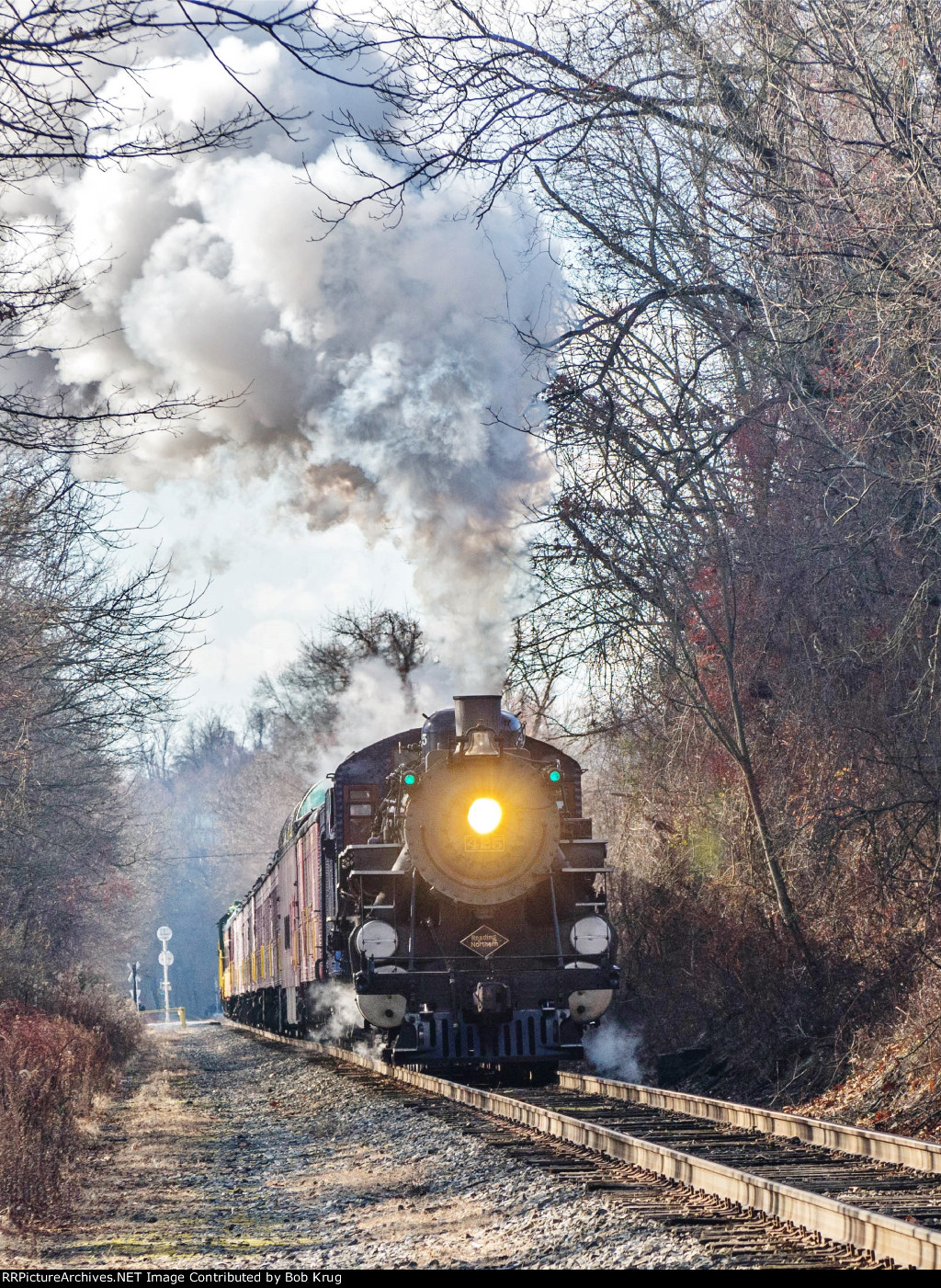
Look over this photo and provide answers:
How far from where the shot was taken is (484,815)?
12.9m

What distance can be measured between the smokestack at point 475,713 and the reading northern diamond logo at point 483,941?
1.91 m

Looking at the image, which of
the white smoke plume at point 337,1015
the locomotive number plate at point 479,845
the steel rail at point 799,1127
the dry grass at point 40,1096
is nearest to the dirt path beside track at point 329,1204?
the dry grass at point 40,1096

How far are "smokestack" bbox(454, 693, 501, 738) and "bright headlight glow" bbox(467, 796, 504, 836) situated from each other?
706mm

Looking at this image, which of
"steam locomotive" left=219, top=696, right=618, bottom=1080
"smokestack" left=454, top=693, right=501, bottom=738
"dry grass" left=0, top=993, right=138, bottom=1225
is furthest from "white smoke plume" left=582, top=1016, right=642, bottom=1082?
"dry grass" left=0, top=993, right=138, bottom=1225

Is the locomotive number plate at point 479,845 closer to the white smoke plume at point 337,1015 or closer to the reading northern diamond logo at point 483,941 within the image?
the reading northern diamond logo at point 483,941

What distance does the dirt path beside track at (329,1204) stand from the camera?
6195mm

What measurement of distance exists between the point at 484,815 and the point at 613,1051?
19.1 ft

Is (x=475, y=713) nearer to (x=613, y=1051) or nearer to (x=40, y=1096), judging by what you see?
(x=40, y=1096)

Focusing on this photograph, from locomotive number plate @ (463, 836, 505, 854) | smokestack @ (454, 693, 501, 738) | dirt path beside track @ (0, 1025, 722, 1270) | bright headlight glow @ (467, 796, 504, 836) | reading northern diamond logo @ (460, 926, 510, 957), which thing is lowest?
dirt path beside track @ (0, 1025, 722, 1270)

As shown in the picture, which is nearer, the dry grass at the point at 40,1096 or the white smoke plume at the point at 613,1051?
the dry grass at the point at 40,1096

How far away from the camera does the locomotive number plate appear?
1288 centimetres

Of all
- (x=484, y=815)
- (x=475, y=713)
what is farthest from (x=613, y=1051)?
(x=475, y=713)

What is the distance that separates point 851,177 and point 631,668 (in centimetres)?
718

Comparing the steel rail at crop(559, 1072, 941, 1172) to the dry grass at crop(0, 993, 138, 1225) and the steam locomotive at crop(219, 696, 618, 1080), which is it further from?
the dry grass at crop(0, 993, 138, 1225)
